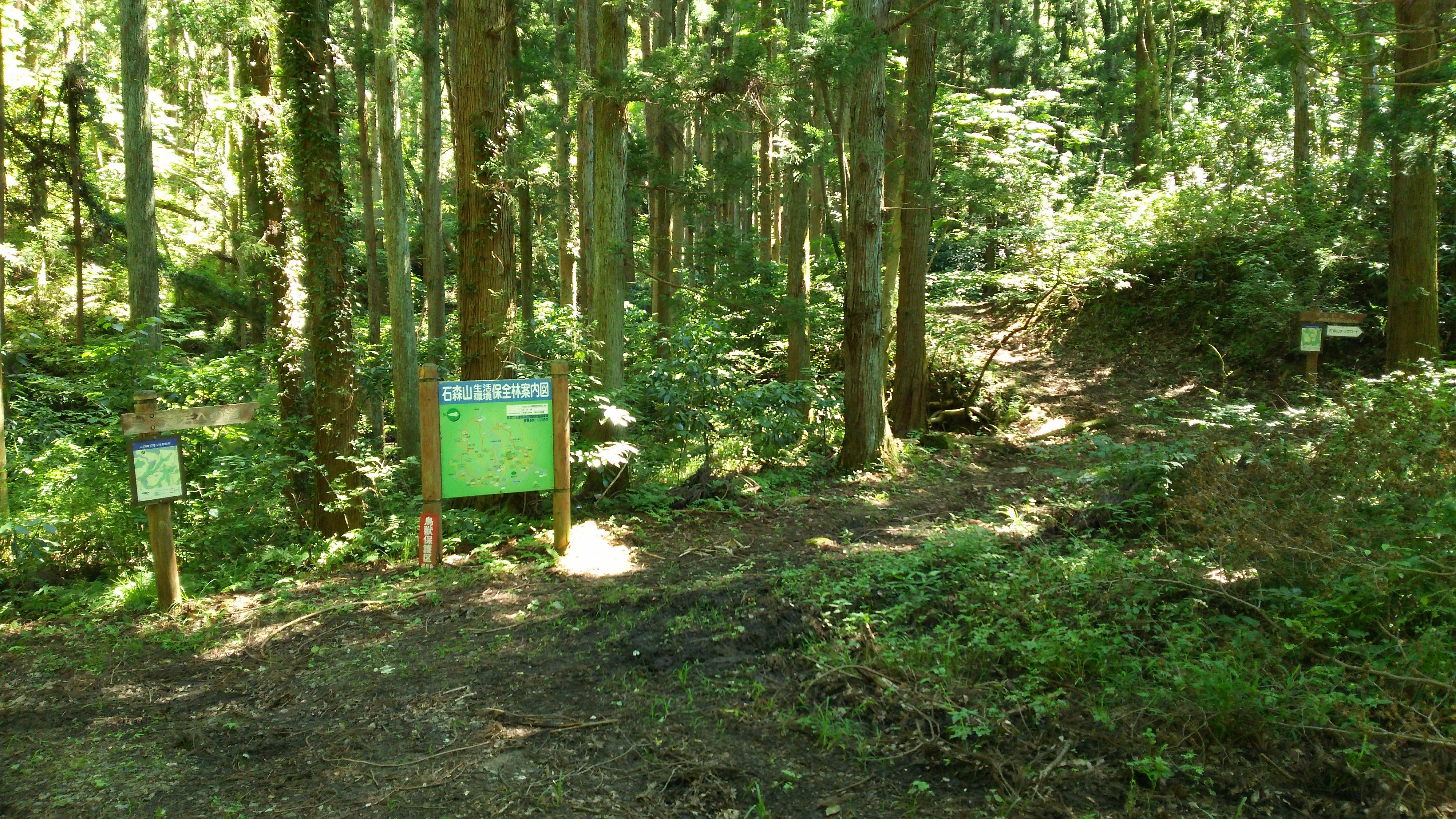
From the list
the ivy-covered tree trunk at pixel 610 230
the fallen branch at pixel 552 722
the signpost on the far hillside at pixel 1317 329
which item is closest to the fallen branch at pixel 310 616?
the fallen branch at pixel 552 722

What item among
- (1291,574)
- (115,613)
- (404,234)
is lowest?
(115,613)

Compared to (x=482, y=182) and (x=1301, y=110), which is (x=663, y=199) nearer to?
(x=482, y=182)

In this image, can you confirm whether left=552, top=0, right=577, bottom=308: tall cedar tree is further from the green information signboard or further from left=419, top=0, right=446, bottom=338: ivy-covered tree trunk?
the green information signboard

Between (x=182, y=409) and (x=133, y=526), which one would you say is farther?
(x=133, y=526)

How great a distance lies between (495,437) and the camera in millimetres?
7188

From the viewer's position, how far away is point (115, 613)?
21.1ft

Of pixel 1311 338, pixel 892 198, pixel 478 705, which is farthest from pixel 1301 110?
pixel 478 705

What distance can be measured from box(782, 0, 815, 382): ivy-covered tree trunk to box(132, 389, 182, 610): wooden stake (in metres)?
7.61

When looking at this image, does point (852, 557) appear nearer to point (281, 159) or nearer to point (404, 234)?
point (281, 159)

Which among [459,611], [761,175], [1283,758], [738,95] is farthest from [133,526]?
[761,175]

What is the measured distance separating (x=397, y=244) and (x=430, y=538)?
636 cm

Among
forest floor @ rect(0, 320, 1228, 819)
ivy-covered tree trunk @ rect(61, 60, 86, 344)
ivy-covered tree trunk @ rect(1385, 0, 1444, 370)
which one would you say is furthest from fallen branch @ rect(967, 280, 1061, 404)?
ivy-covered tree trunk @ rect(61, 60, 86, 344)

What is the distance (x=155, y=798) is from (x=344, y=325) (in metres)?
5.63

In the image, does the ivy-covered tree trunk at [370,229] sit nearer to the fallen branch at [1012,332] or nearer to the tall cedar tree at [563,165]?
the tall cedar tree at [563,165]
